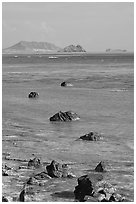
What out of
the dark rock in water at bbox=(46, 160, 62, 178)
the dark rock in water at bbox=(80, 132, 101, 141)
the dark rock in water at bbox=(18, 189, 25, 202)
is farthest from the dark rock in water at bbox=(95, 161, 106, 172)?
the dark rock in water at bbox=(80, 132, 101, 141)

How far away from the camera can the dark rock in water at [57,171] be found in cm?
2130

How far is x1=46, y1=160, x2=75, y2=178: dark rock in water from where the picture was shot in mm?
21297

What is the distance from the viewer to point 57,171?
21.4 meters

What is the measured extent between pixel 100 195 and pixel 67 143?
9.92 metres

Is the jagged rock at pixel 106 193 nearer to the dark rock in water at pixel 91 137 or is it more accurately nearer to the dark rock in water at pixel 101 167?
the dark rock in water at pixel 101 167

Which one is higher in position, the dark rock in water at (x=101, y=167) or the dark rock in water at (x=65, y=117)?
the dark rock in water at (x=65, y=117)

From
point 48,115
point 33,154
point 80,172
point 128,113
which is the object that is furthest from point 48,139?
point 128,113

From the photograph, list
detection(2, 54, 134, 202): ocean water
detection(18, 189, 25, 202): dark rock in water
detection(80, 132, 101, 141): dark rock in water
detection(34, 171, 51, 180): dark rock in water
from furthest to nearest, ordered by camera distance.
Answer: detection(80, 132, 101, 141): dark rock in water, detection(34, 171, 51, 180): dark rock in water, detection(2, 54, 134, 202): ocean water, detection(18, 189, 25, 202): dark rock in water

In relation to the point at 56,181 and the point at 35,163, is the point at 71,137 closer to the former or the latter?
the point at 35,163

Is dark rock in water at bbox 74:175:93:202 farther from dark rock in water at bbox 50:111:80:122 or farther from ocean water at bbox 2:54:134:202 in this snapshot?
dark rock in water at bbox 50:111:80:122

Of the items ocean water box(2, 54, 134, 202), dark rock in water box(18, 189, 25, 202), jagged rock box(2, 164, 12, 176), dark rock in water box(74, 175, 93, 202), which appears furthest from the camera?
jagged rock box(2, 164, 12, 176)

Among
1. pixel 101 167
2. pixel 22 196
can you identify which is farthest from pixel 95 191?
pixel 101 167

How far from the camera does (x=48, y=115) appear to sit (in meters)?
38.4

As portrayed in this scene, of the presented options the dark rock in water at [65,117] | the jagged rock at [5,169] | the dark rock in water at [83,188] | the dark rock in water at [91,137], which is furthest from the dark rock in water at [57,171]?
the dark rock in water at [65,117]
